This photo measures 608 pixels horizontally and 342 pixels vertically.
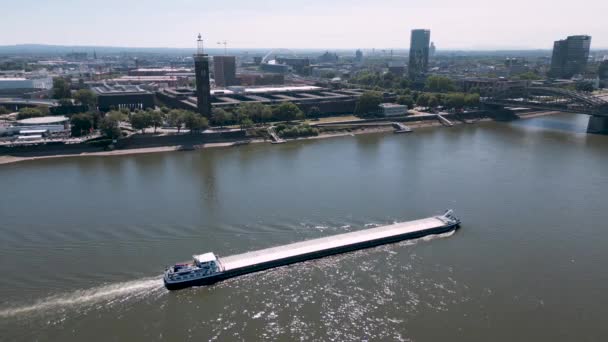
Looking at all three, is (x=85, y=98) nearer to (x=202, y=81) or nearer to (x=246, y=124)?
(x=202, y=81)

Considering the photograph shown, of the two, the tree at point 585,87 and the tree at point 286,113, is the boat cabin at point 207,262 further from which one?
the tree at point 585,87

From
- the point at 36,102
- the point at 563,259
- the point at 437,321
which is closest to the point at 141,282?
the point at 437,321

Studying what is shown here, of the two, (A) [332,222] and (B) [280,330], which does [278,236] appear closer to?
(A) [332,222]

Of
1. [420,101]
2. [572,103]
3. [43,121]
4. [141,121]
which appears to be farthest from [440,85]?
[43,121]

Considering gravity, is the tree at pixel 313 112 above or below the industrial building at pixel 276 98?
below

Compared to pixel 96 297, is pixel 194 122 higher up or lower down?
higher up

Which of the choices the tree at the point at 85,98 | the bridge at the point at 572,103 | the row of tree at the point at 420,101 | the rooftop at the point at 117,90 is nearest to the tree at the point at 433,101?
the row of tree at the point at 420,101
